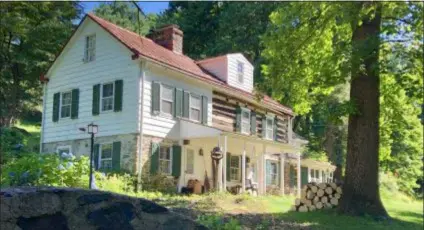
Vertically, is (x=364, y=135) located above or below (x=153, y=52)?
below

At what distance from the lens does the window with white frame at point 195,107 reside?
65.8ft

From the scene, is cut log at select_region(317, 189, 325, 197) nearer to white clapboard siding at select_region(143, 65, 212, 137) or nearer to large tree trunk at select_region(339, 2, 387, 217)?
large tree trunk at select_region(339, 2, 387, 217)

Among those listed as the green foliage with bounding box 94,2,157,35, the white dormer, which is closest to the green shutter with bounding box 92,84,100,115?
the green foliage with bounding box 94,2,157,35

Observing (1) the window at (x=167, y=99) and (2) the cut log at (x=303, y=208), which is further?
(1) the window at (x=167, y=99)

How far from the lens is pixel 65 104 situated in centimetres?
2078

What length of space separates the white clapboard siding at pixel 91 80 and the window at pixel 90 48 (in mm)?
182

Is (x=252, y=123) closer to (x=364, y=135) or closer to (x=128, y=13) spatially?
(x=364, y=135)

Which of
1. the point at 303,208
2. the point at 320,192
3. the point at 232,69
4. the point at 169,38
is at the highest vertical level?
the point at 169,38

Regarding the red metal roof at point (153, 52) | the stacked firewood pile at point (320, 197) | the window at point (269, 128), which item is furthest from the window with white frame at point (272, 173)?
the stacked firewood pile at point (320, 197)

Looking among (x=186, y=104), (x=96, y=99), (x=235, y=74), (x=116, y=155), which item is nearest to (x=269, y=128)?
(x=235, y=74)

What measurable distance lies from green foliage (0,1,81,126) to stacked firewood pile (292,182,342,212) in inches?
693

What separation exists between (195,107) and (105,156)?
410cm

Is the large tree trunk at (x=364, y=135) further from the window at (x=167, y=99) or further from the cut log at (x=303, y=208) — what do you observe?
the window at (x=167, y=99)

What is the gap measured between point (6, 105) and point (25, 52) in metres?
3.69
